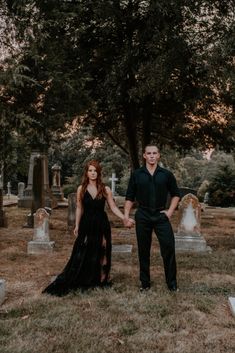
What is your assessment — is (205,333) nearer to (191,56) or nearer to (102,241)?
(102,241)

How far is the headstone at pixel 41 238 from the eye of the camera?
10023mm

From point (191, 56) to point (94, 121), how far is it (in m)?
7.71

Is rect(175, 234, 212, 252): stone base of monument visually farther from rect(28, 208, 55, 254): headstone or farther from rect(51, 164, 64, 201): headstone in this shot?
rect(51, 164, 64, 201): headstone

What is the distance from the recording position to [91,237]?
6754 millimetres

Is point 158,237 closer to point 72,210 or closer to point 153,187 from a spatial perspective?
point 153,187

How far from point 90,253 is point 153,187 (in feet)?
4.62

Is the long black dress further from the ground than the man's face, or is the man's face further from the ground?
the man's face

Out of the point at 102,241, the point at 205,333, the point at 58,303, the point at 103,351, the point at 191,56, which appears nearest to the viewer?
the point at 103,351

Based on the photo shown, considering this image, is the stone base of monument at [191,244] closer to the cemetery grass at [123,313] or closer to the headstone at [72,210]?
the cemetery grass at [123,313]

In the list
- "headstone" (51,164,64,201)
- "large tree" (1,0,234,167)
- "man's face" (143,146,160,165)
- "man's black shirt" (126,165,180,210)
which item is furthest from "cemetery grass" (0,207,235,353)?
"headstone" (51,164,64,201)

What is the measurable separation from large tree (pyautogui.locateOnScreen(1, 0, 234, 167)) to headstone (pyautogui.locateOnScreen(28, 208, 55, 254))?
2.24 metres

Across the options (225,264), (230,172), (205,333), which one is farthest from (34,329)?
(230,172)

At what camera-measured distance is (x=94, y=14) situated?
16891mm

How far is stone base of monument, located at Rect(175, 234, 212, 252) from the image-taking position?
1025 cm
